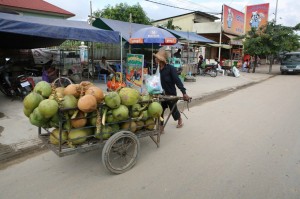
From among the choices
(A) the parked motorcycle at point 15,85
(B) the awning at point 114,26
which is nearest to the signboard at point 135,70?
(B) the awning at point 114,26

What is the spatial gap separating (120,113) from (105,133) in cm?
33

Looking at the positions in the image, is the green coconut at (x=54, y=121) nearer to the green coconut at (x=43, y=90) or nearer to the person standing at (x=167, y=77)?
the green coconut at (x=43, y=90)

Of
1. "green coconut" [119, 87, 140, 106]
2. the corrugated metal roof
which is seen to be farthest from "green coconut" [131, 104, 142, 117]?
the corrugated metal roof

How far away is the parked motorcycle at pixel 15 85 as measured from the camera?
7.47m

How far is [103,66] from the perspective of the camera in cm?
1220

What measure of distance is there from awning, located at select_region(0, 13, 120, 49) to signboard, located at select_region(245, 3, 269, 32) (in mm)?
20944

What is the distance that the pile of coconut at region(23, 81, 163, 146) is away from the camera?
9.70 feet

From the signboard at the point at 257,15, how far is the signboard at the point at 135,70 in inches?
776

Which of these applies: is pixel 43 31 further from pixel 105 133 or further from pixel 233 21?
pixel 233 21

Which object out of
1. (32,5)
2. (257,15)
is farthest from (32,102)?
(257,15)

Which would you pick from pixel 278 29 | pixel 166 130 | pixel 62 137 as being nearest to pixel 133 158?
pixel 62 137

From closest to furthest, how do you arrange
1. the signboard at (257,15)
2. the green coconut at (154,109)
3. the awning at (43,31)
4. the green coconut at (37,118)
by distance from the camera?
the green coconut at (37,118) → the green coconut at (154,109) → the awning at (43,31) → the signboard at (257,15)

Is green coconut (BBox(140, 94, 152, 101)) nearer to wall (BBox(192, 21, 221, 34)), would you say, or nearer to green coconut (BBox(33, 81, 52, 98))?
green coconut (BBox(33, 81, 52, 98))

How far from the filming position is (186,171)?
359 centimetres
